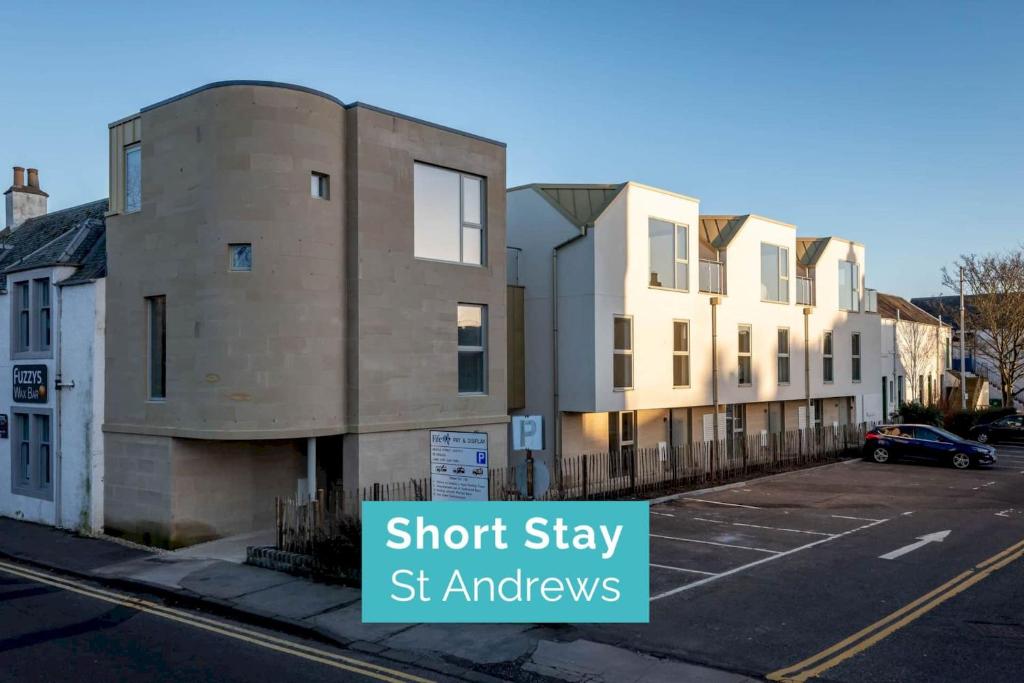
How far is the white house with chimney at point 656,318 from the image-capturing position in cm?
2291

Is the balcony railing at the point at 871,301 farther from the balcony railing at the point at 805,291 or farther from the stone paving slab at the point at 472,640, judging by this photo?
the stone paving slab at the point at 472,640

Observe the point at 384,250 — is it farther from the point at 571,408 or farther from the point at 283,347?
the point at 571,408

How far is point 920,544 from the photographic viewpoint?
1582 cm

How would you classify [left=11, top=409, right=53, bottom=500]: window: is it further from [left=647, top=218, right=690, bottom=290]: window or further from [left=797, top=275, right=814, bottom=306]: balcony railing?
[left=797, top=275, right=814, bottom=306]: balcony railing

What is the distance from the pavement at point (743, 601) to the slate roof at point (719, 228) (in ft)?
35.6

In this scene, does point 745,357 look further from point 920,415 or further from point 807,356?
point 920,415

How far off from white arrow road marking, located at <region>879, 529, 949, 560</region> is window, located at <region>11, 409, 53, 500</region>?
17609 mm

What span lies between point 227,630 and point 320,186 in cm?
892

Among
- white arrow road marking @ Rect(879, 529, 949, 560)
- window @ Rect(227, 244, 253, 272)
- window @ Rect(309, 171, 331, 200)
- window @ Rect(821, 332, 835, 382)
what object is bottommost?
white arrow road marking @ Rect(879, 529, 949, 560)

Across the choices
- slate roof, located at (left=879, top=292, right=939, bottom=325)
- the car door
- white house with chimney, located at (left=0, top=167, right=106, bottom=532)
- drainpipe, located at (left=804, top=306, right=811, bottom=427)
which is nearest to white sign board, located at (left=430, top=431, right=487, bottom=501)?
white house with chimney, located at (left=0, top=167, right=106, bottom=532)

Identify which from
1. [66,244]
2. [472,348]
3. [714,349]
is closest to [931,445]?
[714,349]

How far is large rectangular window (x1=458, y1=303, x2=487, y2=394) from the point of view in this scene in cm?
1900

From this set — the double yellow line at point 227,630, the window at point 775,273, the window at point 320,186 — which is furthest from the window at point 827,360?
the double yellow line at point 227,630

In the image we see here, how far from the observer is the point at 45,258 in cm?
1891
